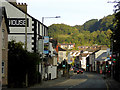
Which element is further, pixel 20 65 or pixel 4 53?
pixel 20 65

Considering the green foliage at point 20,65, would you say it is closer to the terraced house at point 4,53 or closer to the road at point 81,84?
the terraced house at point 4,53

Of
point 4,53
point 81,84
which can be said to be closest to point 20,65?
point 4,53

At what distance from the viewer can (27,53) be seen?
39.4 metres

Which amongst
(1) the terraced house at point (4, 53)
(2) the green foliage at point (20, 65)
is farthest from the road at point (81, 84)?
(1) the terraced house at point (4, 53)

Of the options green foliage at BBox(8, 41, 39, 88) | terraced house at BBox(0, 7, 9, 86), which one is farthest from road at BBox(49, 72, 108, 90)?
terraced house at BBox(0, 7, 9, 86)

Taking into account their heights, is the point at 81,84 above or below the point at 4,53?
below

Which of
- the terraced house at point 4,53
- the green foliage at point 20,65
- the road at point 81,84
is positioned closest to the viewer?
the terraced house at point 4,53

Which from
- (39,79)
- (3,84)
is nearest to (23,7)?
(39,79)

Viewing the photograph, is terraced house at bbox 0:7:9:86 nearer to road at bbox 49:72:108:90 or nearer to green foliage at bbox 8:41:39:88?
green foliage at bbox 8:41:39:88

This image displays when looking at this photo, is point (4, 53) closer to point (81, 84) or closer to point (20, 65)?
point (20, 65)

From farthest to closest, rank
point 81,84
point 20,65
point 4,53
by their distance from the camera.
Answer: point 81,84, point 20,65, point 4,53

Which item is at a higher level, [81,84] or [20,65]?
[20,65]

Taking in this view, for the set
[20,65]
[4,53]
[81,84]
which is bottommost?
[81,84]

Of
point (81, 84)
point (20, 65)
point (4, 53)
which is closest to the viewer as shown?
point (4, 53)
